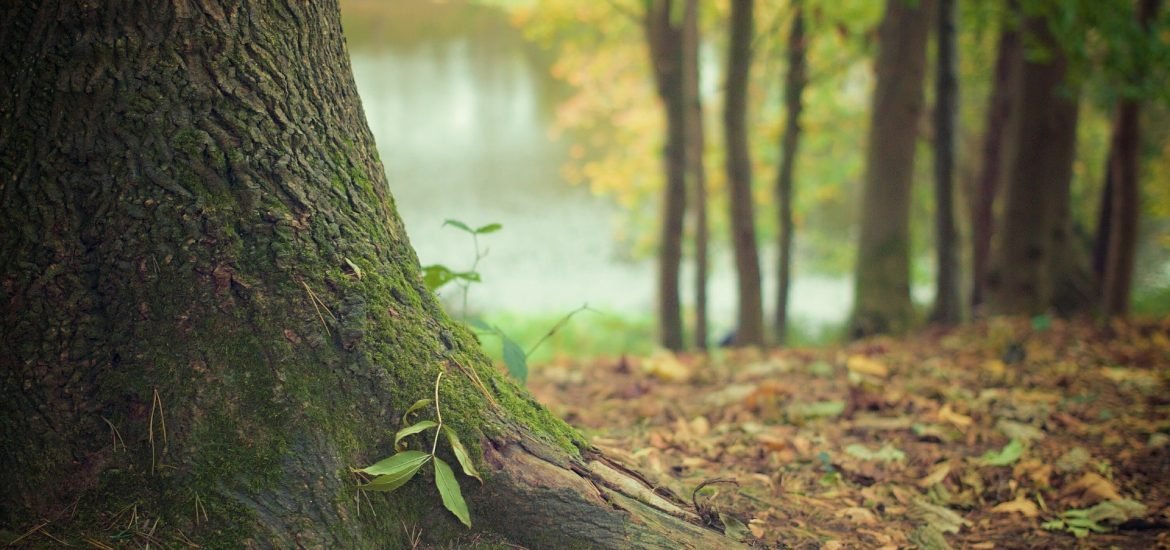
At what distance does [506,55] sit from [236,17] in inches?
647

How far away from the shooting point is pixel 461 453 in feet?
5.96

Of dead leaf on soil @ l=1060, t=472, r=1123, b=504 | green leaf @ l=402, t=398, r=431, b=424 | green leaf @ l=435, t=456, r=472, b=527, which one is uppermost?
green leaf @ l=402, t=398, r=431, b=424

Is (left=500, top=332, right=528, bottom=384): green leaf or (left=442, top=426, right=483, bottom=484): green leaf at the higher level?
(left=500, top=332, right=528, bottom=384): green leaf

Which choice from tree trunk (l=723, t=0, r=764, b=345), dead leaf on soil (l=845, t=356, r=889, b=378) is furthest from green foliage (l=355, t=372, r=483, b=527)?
tree trunk (l=723, t=0, r=764, b=345)

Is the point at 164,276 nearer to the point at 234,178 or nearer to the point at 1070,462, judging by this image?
the point at 234,178

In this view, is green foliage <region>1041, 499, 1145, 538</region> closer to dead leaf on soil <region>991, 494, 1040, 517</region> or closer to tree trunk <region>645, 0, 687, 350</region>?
dead leaf on soil <region>991, 494, 1040, 517</region>

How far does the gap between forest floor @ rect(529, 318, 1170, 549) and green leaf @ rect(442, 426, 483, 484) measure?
50 centimetres

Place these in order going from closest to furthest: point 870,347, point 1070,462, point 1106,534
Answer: point 1106,534 < point 1070,462 < point 870,347

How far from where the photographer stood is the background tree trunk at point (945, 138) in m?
7.07

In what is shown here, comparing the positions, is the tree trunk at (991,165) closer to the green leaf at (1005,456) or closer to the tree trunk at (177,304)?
the green leaf at (1005,456)

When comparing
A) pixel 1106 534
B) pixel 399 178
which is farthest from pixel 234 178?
pixel 399 178

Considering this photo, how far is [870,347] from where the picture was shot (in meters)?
5.14

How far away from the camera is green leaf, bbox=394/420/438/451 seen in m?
1.77

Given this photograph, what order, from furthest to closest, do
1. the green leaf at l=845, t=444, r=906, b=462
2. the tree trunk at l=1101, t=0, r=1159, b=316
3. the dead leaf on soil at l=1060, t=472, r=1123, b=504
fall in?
the tree trunk at l=1101, t=0, r=1159, b=316 → the green leaf at l=845, t=444, r=906, b=462 → the dead leaf on soil at l=1060, t=472, r=1123, b=504
